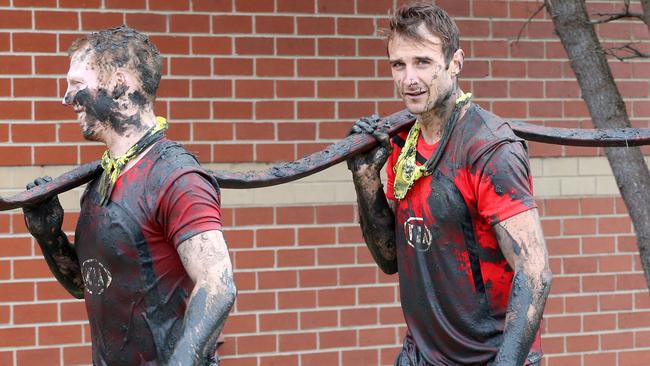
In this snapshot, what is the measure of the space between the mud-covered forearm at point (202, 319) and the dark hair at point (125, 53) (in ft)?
2.29

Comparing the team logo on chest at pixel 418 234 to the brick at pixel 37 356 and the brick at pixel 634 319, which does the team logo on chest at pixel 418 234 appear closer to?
the brick at pixel 37 356

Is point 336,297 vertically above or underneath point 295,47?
underneath

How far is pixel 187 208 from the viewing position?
325cm

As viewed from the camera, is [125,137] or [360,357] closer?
[125,137]

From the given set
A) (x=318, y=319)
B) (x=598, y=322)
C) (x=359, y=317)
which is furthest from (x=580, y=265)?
(x=318, y=319)

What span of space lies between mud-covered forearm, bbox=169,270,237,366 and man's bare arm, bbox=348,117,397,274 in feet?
2.73

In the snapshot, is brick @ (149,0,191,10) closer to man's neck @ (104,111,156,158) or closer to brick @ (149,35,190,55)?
brick @ (149,35,190,55)

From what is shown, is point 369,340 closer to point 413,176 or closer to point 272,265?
point 272,265

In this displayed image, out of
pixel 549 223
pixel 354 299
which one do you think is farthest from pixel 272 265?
pixel 549 223

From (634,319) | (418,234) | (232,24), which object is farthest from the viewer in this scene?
(634,319)

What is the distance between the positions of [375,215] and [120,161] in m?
0.98

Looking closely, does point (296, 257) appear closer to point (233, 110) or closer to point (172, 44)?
point (233, 110)

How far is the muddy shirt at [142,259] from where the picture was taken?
3.34 m

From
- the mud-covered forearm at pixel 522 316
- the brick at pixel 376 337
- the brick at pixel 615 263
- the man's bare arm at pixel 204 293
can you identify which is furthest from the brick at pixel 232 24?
the mud-covered forearm at pixel 522 316
